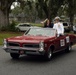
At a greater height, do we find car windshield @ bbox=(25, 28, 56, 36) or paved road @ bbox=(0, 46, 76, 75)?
car windshield @ bbox=(25, 28, 56, 36)

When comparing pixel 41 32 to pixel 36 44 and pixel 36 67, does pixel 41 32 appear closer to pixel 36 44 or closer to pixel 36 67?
pixel 36 44

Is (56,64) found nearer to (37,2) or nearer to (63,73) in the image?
(63,73)

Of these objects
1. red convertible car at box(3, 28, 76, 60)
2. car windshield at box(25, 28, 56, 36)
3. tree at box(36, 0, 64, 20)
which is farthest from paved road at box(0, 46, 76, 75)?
tree at box(36, 0, 64, 20)

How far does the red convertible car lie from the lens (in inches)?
405

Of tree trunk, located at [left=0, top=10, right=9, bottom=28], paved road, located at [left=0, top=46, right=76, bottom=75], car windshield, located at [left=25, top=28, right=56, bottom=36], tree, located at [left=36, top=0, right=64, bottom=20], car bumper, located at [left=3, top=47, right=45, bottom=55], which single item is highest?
tree, located at [left=36, top=0, right=64, bottom=20]

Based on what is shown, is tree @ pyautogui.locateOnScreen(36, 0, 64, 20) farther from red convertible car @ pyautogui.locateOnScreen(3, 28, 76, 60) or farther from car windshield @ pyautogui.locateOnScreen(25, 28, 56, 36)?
red convertible car @ pyautogui.locateOnScreen(3, 28, 76, 60)

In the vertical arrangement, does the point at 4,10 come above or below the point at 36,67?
above

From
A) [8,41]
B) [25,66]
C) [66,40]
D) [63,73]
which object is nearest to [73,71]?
[63,73]

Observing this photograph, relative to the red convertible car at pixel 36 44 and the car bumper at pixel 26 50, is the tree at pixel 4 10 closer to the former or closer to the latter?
the red convertible car at pixel 36 44

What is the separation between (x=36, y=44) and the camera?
10289mm

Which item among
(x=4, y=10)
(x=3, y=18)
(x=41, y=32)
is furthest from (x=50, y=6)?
(x=41, y=32)

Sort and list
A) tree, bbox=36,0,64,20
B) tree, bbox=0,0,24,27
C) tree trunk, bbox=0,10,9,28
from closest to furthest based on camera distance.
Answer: tree, bbox=0,0,24,27
tree trunk, bbox=0,10,9,28
tree, bbox=36,0,64,20

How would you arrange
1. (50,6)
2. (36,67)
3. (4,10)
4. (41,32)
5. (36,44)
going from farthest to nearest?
(50,6) → (4,10) → (41,32) → (36,44) → (36,67)

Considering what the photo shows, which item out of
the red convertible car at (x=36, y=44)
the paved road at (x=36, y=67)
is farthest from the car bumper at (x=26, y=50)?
the paved road at (x=36, y=67)
